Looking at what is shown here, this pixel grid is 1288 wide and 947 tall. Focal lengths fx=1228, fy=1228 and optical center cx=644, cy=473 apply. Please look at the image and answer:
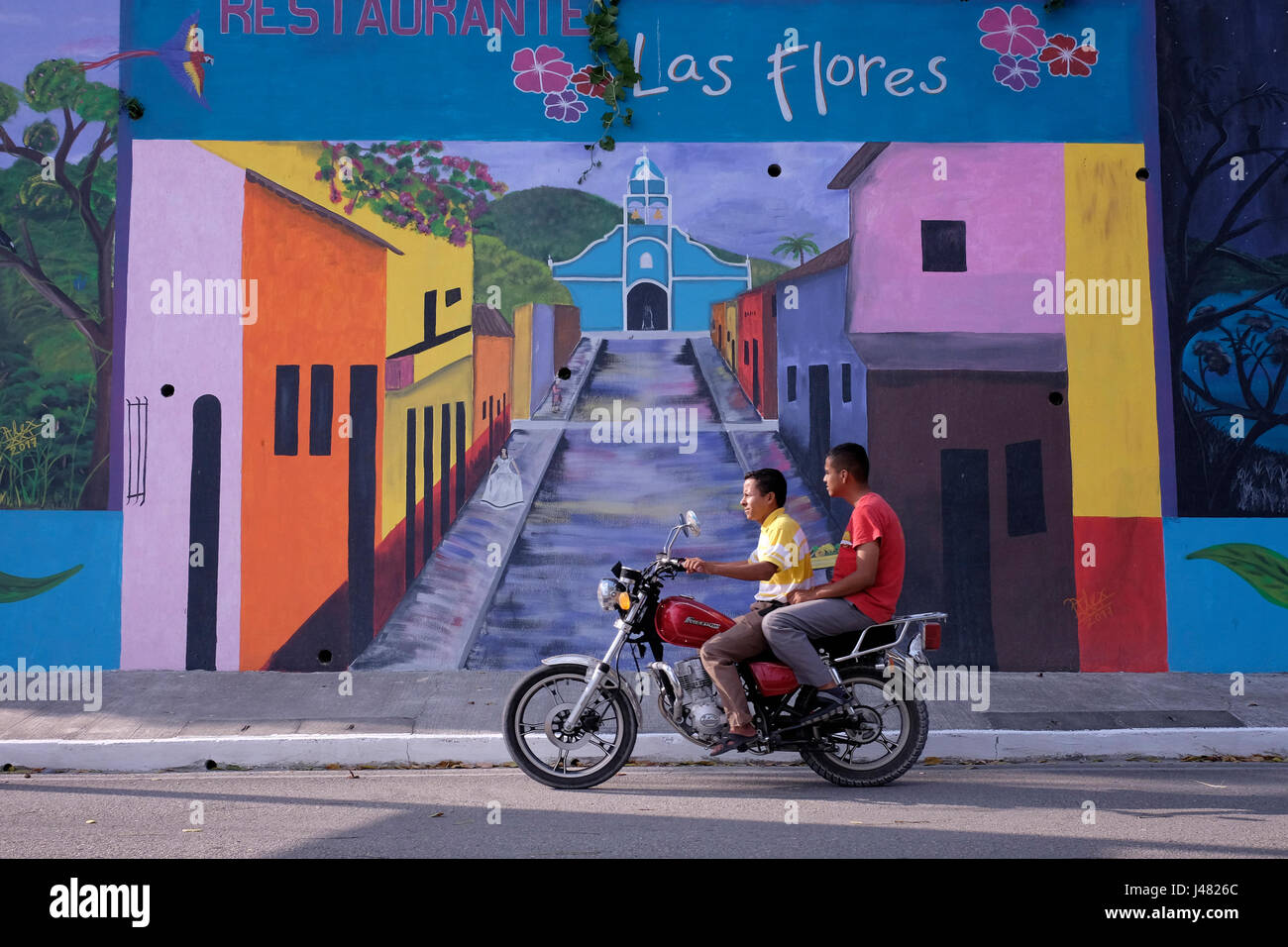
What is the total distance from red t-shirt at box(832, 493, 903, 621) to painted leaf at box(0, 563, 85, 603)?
606cm

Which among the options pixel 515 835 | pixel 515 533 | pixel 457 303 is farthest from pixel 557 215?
pixel 515 835

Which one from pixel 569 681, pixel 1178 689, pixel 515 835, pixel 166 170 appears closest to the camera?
pixel 515 835

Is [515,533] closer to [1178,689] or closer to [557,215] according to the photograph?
[557,215]

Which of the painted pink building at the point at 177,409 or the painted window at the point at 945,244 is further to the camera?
the painted window at the point at 945,244

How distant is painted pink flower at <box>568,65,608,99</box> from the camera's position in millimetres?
9688

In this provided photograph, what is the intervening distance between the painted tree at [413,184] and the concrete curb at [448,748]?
4.16 meters

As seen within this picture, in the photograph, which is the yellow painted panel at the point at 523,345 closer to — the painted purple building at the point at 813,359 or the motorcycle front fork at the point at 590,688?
the painted purple building at the point at 813,359

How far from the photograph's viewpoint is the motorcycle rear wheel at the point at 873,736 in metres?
6.67

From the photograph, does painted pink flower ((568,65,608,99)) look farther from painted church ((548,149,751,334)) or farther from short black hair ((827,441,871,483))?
short black hair ((827,441,871,483))

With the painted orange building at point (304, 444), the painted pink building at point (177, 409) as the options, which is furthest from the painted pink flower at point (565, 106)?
the painted pink building at point (177, 409)

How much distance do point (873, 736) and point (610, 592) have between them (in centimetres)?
166

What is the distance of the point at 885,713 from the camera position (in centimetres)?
676

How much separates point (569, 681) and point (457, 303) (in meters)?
4.19
